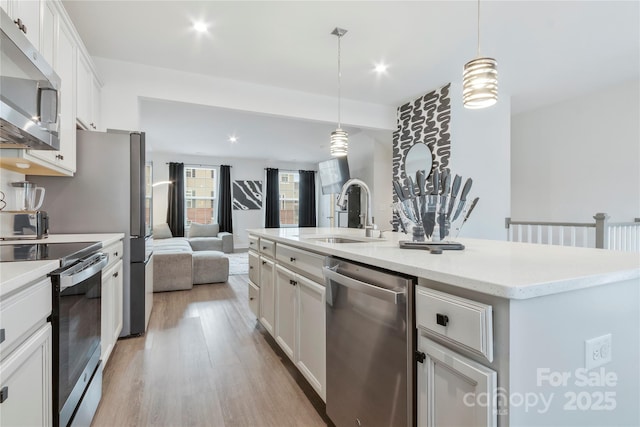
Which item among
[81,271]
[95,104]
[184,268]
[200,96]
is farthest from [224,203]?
[81,271]

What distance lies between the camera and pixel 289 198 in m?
9.52

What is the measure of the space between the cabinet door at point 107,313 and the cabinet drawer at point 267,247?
43.4 inches

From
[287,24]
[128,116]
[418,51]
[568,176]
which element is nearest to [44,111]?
[128,116]

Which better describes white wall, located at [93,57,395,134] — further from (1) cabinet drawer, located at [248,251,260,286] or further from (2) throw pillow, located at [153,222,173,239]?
(2) throw pillow, located at [153,222,173,239]

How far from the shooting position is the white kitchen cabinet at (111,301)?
2.04 m

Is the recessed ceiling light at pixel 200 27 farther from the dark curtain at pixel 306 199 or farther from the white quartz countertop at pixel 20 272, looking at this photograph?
the dark curtain at pixel 306 199

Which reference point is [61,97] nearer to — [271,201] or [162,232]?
[162,232]

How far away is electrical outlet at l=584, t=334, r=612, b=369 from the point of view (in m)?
0.85

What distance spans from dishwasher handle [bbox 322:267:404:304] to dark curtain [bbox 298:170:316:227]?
7921mm

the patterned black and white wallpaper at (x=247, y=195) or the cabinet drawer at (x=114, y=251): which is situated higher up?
the patterned black and white wallpaper at (x=247, y=195)

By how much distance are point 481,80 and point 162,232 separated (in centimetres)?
716

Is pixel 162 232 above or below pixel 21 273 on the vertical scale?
below

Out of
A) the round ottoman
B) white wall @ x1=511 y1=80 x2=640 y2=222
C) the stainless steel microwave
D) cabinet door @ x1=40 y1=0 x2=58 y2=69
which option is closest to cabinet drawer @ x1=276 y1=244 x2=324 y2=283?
the stainless steel microwave

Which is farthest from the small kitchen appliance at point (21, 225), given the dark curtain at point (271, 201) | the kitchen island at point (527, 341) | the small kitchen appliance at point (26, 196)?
the dark curtain at point (271, 201)
